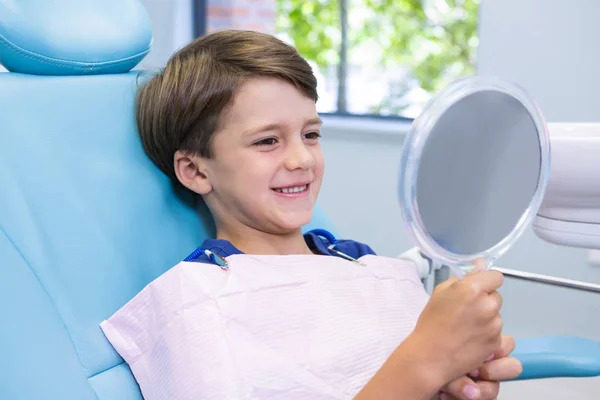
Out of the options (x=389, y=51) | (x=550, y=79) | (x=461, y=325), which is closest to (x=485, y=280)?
(x=461, y=325)

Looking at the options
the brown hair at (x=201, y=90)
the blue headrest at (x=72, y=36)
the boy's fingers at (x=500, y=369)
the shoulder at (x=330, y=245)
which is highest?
the blue headrest at (x=72, y=36)

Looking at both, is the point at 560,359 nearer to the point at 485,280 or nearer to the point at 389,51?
the point at 485,280

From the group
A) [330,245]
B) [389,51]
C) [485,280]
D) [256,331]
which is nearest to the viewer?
[485,280]

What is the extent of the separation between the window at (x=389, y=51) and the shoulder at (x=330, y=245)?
5.87 ft

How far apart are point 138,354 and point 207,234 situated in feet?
0.87

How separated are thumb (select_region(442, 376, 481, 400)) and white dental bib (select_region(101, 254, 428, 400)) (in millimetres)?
176

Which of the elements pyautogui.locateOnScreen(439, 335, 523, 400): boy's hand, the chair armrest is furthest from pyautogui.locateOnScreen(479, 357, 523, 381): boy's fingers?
the chair armrest

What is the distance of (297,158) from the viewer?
1004mm

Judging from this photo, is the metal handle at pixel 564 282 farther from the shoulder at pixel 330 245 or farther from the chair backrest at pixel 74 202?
the chair backrest at pixel 74 202

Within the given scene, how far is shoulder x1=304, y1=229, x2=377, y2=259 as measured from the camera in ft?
3.73

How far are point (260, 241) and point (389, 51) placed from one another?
2197mm

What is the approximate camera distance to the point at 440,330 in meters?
0.71

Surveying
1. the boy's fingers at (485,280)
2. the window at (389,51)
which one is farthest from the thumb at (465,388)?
the window at (389,51)

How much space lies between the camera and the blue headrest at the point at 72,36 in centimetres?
97
